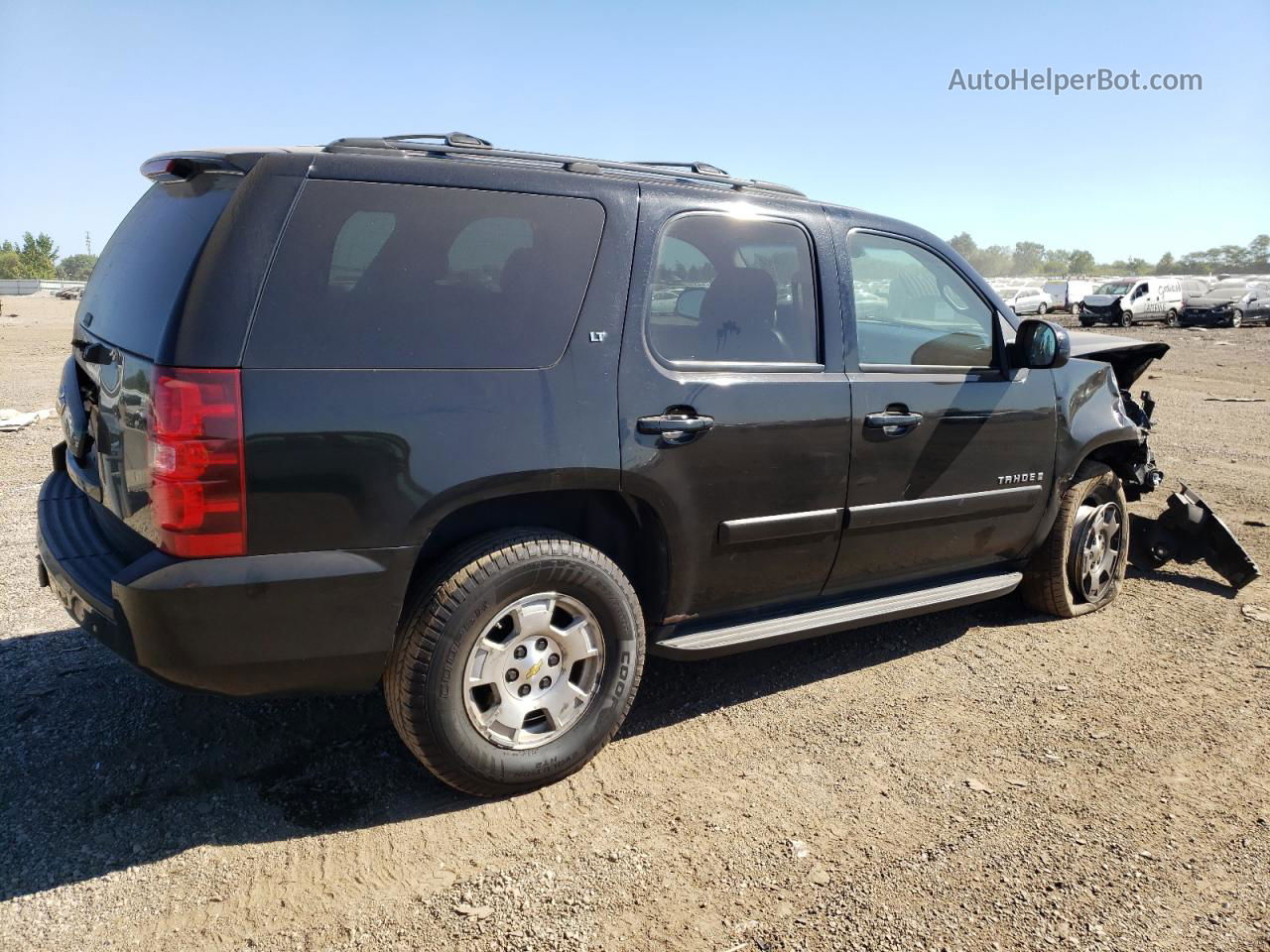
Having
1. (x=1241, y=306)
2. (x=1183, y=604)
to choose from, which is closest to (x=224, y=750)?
(x=1183, y=604)

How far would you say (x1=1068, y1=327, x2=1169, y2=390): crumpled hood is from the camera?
16.8 feet

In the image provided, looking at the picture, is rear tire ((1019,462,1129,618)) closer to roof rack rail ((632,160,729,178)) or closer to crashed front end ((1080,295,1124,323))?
roof rack rail ((632,160,729,178))

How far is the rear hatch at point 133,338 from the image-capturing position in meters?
2.65

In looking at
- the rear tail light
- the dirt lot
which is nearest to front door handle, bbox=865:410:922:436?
the dirt lot

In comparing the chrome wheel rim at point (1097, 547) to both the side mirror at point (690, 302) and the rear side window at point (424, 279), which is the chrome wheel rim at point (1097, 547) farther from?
the rear side window at point (424, 279)

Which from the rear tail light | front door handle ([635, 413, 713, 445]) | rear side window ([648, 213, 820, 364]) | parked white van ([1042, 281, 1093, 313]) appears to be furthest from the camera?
parked white van ([1042, 281, 1093, 313])

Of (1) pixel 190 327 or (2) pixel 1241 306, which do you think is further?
(2) pixel 1241 306

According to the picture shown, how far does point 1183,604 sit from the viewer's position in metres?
5.15

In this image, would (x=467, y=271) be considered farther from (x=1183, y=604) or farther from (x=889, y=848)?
(x=1183, y=604)

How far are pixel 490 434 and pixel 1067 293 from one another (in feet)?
137

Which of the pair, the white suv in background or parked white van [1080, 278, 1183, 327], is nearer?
parked white van [1080, 278, 1183, 327]

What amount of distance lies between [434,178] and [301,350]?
702 millimetres

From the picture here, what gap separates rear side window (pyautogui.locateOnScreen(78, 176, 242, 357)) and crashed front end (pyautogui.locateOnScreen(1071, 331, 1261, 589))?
4.28 meters

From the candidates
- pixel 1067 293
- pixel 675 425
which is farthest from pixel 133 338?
pixel 1067 293
